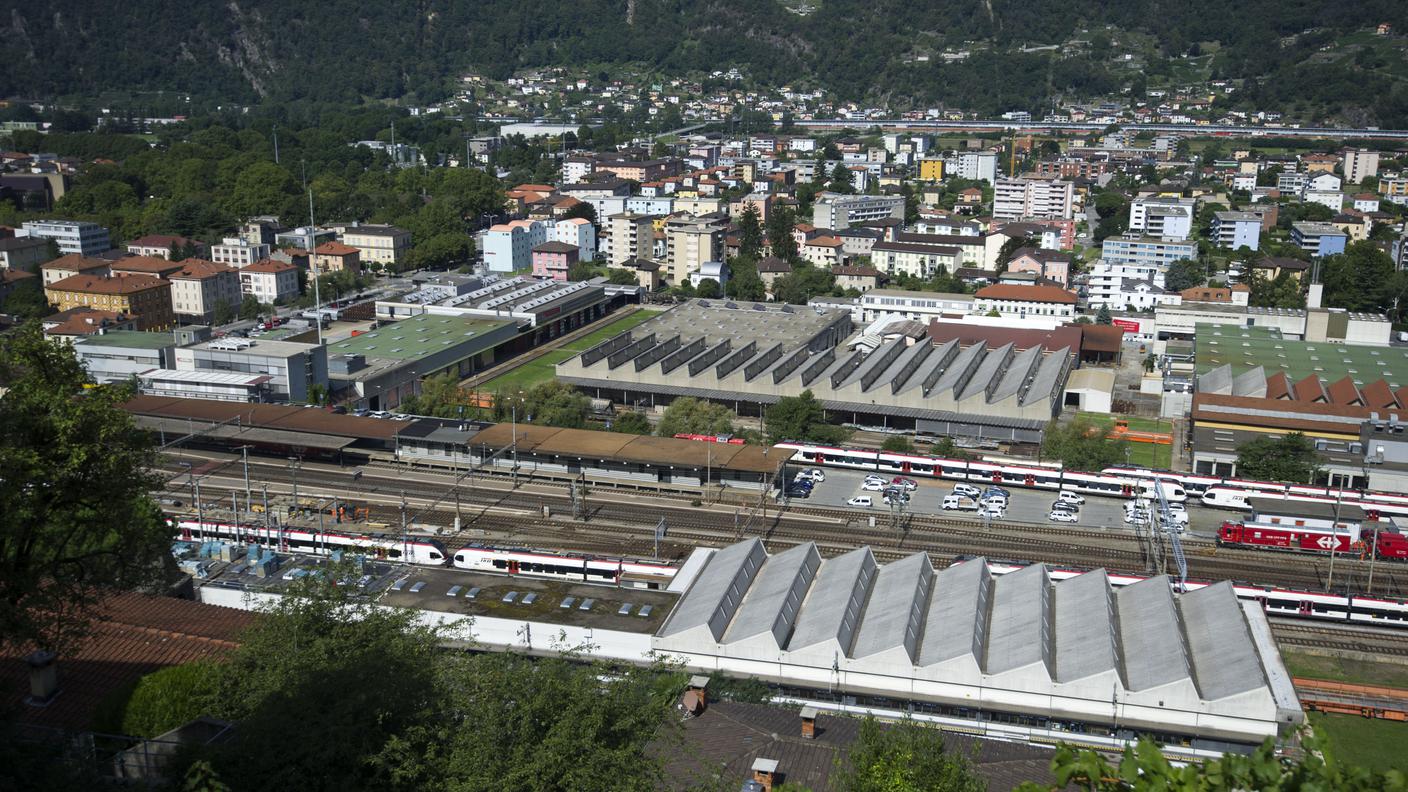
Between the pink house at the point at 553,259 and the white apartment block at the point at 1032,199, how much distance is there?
16768 mm

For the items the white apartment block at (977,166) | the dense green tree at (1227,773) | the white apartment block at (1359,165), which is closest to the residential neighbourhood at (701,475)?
the dense green tree at (1227,773)

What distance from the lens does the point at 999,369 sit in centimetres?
2056

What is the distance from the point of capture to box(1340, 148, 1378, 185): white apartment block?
4844 cm

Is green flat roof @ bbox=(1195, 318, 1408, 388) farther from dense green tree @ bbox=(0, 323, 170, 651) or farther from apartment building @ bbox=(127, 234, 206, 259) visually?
apartment building @ bbox=(127, 234, 206, 259)

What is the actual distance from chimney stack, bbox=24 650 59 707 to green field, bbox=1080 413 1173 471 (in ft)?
47.0

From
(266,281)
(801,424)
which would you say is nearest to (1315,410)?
(801,424)

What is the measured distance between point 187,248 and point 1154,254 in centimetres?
2601

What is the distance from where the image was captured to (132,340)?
20.6m

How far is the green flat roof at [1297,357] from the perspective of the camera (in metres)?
20.2

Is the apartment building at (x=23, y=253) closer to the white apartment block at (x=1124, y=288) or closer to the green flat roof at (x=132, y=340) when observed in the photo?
the green flat roof at (x=132, y=340)

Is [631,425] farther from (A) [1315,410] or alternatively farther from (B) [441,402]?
(A) [1315,410]

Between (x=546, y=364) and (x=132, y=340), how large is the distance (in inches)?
292

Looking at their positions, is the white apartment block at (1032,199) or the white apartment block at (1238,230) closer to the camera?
the white apartment block at (1238,230)

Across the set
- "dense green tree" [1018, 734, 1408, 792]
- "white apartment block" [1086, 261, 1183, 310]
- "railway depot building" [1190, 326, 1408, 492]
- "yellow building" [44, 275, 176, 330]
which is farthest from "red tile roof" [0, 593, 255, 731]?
"white apartment block" [1086, 261, 1183, 310]
